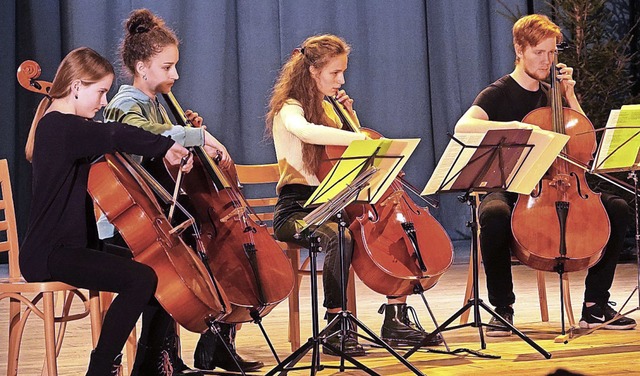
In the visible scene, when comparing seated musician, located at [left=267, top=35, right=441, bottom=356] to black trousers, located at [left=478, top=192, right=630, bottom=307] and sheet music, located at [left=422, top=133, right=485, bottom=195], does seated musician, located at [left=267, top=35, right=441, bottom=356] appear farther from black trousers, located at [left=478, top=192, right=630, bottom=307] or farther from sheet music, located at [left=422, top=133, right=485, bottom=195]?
sheet music, located at [left=422, top=133, right=485, bottom=195]

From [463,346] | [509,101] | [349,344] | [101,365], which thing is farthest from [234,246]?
[509,101]

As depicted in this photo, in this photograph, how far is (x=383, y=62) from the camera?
23.1ft

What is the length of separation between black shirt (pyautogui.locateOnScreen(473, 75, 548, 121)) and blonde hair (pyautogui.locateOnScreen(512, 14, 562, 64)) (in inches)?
6.9

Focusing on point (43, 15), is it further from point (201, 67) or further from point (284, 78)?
point (284, 78)

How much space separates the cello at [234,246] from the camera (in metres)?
2.84

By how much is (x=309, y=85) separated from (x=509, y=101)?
90 centimetres

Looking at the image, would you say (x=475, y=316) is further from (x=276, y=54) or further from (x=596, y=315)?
(x=276, y=54)

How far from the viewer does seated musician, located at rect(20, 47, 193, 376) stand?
2510 millimetres

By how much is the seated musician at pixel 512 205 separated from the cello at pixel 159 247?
1404 mm

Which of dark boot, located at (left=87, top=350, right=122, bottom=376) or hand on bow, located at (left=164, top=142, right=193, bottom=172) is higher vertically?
hand on bow, located at (left=164, top=142, right=193, bottom=172)

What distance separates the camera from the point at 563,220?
11.1ft

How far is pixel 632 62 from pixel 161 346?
480cm

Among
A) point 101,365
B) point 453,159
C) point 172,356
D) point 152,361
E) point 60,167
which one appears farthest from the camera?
point 453,159

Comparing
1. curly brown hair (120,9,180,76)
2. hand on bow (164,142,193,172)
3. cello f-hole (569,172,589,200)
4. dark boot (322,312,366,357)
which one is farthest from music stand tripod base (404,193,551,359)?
curly brown hair (120,9,180,76)
